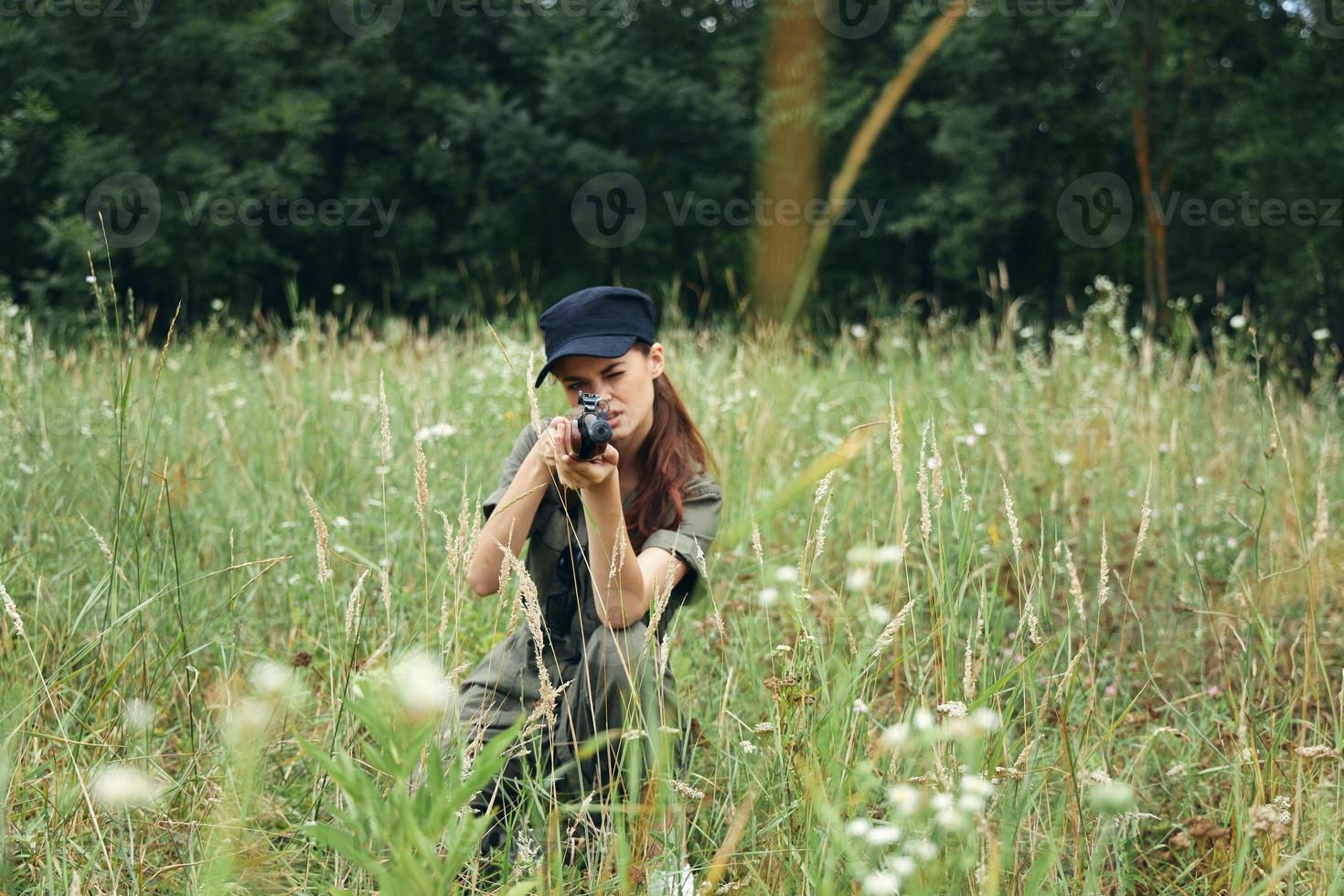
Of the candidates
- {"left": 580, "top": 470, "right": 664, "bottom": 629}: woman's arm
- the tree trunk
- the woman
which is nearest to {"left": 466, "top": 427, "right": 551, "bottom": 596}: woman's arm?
the woman

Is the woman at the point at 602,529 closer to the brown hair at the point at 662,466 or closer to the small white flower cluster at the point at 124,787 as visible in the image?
the brown hair at the point at 662,466

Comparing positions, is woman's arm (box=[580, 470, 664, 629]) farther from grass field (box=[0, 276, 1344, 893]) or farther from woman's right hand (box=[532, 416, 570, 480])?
grass field (box=[0, 276, 1344, 893])

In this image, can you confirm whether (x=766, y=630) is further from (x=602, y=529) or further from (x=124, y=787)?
(x=124, y=787)

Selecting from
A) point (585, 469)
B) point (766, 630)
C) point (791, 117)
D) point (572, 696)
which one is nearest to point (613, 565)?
point (585, 469)

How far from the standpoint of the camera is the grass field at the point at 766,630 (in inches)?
47.6

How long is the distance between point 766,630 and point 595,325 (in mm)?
933

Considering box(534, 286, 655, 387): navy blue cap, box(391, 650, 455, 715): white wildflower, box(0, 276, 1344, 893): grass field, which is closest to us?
box(391, 650, 455, 715): white wildflower

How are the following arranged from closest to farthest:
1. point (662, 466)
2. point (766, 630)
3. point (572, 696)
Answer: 1. point (572, 696)
2. point (662, 466)
3. point (766, 630)

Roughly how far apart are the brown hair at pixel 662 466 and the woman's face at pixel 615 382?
2.5 inches

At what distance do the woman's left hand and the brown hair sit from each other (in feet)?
1.44

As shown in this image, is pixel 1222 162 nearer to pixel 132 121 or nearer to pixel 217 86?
pixel 217 86

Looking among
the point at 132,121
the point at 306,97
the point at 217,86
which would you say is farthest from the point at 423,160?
the point at 132,121

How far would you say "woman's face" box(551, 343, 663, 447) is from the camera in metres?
1.93

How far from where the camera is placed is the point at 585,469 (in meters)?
1.53
